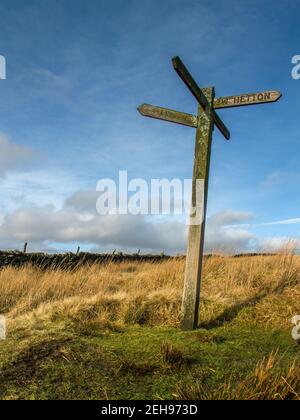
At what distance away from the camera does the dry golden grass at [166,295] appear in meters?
7.21

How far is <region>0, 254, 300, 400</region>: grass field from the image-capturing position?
3.77m

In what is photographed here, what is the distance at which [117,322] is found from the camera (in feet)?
23.1

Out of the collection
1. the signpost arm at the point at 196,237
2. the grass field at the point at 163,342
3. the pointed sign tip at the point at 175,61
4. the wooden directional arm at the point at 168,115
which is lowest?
the grass field at the point at 163,342

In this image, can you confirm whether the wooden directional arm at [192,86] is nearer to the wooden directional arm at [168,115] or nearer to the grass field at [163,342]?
the wooden directional arm at [168,115]

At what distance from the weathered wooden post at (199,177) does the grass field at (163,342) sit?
18.4 inches

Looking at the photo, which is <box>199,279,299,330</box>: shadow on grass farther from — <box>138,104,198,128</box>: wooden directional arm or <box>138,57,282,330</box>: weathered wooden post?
<box>138,104,198,128</box>: wooden directional arm

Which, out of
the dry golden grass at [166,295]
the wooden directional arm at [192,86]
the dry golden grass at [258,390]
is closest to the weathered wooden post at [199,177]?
the wooden directional arm at [192,86]

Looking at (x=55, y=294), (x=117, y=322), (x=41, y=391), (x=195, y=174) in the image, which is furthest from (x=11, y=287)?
(x=41, y=391)

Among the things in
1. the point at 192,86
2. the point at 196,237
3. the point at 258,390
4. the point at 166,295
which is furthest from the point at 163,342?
the point at 192,86

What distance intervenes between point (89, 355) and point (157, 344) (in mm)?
995

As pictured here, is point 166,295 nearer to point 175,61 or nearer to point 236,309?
point 236,309

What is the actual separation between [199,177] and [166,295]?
2488mm

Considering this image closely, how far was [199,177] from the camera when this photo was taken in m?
6.61
